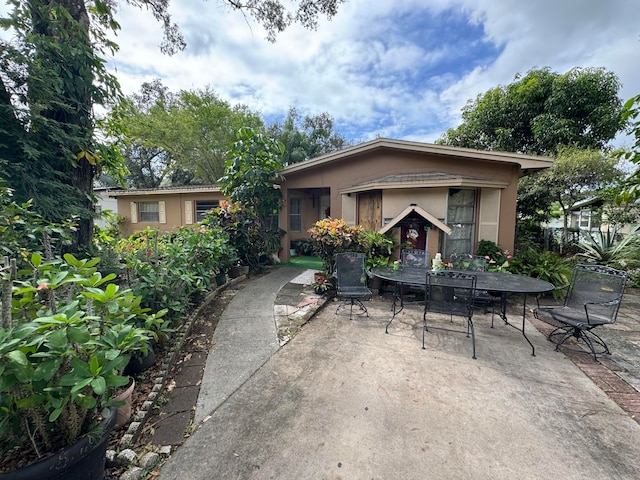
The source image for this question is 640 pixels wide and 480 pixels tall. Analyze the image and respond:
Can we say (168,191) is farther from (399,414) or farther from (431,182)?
(399,414)

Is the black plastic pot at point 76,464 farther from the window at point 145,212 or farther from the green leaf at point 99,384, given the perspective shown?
the window at point 145,212

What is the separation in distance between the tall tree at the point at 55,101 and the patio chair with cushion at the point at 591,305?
7334mm

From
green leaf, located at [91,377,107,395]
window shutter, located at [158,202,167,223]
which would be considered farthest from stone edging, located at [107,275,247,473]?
window shutter, located at [158,202,167,223]

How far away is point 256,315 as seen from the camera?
4.55 m

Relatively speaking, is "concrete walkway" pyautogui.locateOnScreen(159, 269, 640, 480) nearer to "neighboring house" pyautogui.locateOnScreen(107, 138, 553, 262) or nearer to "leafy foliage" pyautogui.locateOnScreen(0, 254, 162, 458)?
"leafy foliage" pyautogui.locateOnScreen(0, 254, 162, 458)

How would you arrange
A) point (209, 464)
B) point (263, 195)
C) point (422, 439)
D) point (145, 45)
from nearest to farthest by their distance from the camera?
point (209, 464)
point (422, 439)
point (145, 45)
point (263, 195)

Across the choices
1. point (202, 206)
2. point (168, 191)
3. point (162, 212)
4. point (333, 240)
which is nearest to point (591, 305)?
point (333, 240)

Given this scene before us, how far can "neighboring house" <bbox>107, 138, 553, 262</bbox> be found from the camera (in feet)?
19.3

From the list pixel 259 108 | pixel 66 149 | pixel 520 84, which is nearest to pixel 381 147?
pixel 66 149

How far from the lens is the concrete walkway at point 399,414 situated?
185cm

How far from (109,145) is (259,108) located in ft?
51.9

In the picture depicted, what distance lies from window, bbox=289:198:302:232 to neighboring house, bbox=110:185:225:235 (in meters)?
3.28

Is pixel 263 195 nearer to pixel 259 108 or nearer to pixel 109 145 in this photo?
pixel 109 145

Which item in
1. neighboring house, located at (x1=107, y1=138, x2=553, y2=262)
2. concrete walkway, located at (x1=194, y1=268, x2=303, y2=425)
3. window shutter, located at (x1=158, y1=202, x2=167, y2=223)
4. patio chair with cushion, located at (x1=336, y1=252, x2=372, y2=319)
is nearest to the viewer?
concrete walkway, located at (x1=194, y1=268, x2=303, y2=425)
